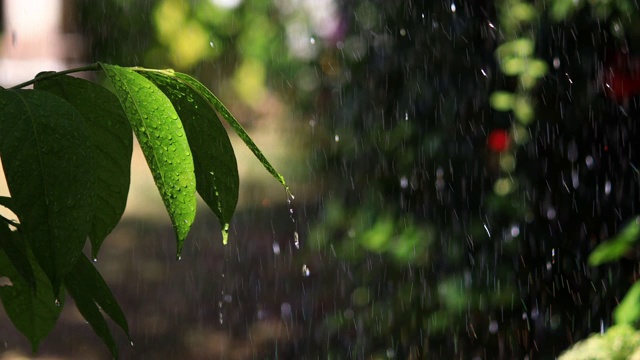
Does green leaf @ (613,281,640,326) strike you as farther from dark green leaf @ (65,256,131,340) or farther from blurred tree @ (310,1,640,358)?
dark green leaf @ (65,256,131,340)

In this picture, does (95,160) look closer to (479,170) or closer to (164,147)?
(164,147)

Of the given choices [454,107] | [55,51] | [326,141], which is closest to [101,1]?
Answer: [55,51]

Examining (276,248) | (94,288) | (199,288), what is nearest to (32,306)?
(94,288)

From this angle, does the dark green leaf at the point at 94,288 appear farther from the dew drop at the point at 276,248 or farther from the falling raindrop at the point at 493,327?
the dew drop at the point at 276,248

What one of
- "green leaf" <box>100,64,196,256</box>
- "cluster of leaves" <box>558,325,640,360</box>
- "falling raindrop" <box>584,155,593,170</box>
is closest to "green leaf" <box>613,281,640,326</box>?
"cluster of leaves" <box>558,325,640,360</box>

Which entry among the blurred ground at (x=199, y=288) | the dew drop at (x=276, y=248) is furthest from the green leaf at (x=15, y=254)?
the dew drop at (x=276, y=248)

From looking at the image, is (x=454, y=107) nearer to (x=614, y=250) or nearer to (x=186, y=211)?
(x=614, y=250)
